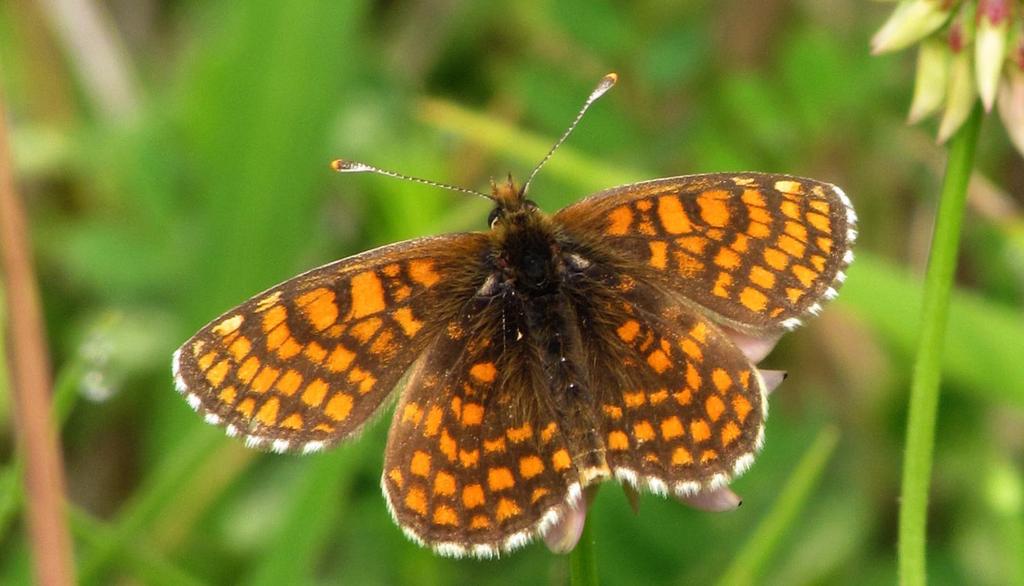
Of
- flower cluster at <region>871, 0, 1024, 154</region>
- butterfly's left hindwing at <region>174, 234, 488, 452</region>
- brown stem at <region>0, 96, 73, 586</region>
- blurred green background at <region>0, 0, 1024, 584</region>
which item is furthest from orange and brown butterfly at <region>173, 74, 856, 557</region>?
blurred green background at <region>0, 0, 1024, 584</region>

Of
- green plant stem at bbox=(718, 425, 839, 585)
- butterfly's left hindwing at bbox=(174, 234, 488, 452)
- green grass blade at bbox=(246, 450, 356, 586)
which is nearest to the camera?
green plant stem at bbox=(718, 425, 839, 585)

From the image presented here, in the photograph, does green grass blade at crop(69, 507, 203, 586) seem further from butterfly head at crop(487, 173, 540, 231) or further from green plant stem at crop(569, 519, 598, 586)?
butterfly head at crop(487, 173, 540, 231)

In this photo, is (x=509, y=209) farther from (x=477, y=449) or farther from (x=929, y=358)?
(x=929, y=358)

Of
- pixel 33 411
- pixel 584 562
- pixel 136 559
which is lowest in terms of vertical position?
pixel 136 559

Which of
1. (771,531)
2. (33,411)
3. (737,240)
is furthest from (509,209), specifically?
(33,411)

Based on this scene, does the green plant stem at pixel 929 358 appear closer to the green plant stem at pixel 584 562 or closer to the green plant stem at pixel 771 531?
the green plant stem at pixel 771 531

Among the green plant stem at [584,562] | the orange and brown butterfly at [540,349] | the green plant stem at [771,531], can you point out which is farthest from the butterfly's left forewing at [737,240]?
the green plant stem at [584,562]
